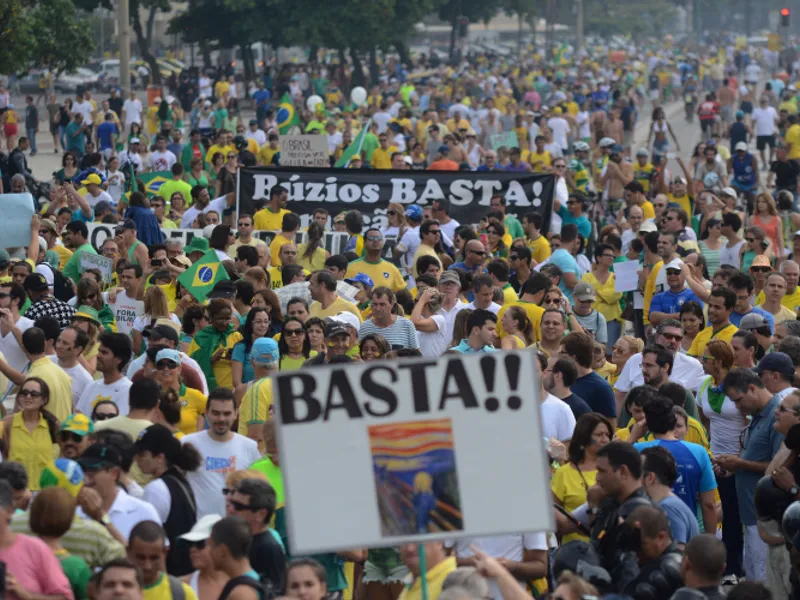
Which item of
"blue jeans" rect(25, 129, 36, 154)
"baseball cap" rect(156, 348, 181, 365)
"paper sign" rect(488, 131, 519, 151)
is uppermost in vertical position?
"baseball cap" rect(156, 348, 181, 365)

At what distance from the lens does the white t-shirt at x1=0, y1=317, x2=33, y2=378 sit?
10.8 metres

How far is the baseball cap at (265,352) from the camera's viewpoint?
32.8 feet

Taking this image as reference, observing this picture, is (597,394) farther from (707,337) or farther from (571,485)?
(571,485)

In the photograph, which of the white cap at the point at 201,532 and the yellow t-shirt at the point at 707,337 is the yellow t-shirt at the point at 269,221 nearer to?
the yellow t-shirt at the point at 707,337

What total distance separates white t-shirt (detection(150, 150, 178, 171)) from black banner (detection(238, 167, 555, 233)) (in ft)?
18.8

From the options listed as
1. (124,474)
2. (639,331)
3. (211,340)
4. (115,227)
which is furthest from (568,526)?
(115,227)

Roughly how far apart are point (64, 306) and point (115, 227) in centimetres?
463

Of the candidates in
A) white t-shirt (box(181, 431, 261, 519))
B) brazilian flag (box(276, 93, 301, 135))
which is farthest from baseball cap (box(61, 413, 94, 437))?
brazilian flag (box(276, 93, 301, 135))

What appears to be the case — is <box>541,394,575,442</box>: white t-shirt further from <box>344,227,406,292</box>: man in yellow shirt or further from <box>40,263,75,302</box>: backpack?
<box>40,263,75,302</box>: backpack

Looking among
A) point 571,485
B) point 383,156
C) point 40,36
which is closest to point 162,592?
point 571,485

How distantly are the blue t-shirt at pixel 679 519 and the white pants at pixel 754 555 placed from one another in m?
1.25

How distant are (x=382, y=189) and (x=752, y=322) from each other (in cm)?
823

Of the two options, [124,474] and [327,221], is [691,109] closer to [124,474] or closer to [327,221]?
[327,221]

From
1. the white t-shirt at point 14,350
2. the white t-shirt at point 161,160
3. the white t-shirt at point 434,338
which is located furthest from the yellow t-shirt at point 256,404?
the white t-shirt at point 161,160
